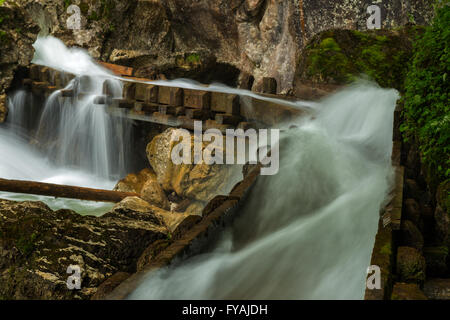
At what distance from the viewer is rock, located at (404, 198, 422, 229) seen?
470cm

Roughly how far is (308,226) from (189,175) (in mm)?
4145

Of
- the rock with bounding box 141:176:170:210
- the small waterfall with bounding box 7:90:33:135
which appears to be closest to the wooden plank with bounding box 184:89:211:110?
the rock with bounding box 141:176:170:210

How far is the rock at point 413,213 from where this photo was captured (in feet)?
15.4

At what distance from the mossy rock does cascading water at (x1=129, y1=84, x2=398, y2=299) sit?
2.97ft

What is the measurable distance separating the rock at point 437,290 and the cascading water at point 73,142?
8023 millimetres

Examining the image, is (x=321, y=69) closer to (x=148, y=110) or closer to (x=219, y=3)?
(x=148, y=110)

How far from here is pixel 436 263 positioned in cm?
423

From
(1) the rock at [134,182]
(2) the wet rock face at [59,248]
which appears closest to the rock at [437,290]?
(2) the wet rock face at [59,248]

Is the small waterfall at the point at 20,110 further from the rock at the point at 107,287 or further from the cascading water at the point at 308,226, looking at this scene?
the rock at the point at 107,287

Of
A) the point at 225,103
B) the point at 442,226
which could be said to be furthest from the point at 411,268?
the point at 225,103

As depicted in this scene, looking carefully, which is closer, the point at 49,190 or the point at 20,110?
the point at 49,190

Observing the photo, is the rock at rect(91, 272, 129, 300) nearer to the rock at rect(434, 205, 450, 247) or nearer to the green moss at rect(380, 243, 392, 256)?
the green moss at rect(380, 243, 392, 256)

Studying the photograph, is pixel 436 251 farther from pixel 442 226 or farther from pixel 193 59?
pixel 193 59

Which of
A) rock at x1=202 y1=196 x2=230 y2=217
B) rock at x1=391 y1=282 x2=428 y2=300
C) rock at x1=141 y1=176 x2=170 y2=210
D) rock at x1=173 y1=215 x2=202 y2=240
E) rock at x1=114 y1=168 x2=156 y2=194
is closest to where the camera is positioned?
rock at x1=391 y1=282 x2=428 y2=300
